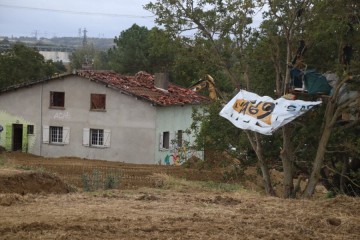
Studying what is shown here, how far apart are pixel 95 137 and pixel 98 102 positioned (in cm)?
222

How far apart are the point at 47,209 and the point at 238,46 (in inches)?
458

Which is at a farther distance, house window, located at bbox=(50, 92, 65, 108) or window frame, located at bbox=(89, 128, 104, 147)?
house window, located at bbox=(50, 92, 65, 108)

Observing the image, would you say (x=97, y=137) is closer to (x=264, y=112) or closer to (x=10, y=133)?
(x=10, y=133)

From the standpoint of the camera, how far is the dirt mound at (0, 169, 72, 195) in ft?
48.0

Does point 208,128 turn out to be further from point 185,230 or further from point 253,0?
point 185,230

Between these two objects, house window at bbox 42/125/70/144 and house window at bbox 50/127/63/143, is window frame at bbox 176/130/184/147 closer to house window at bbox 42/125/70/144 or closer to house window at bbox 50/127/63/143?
house window at bbox 42/125/70/144

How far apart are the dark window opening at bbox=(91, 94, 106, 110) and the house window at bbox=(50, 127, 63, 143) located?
2726 mm

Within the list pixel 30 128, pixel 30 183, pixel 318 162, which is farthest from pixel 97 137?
pixel 30 183

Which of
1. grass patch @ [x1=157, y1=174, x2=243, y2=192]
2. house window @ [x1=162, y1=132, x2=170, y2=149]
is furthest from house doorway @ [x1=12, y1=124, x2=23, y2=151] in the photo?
Answer: grass patch @ [x1=157, y1=174, x2=243, y2=192]

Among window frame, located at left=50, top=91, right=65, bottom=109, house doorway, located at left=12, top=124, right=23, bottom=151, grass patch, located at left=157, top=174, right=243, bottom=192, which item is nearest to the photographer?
grass patch, located at left=157, top=174, right=243, bottom=192

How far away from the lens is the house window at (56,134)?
42812 mm

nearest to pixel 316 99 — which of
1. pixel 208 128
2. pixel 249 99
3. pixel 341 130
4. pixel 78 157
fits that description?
pixel 341 130

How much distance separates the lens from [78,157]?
1629 inches

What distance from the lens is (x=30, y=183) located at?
15.3 meters
